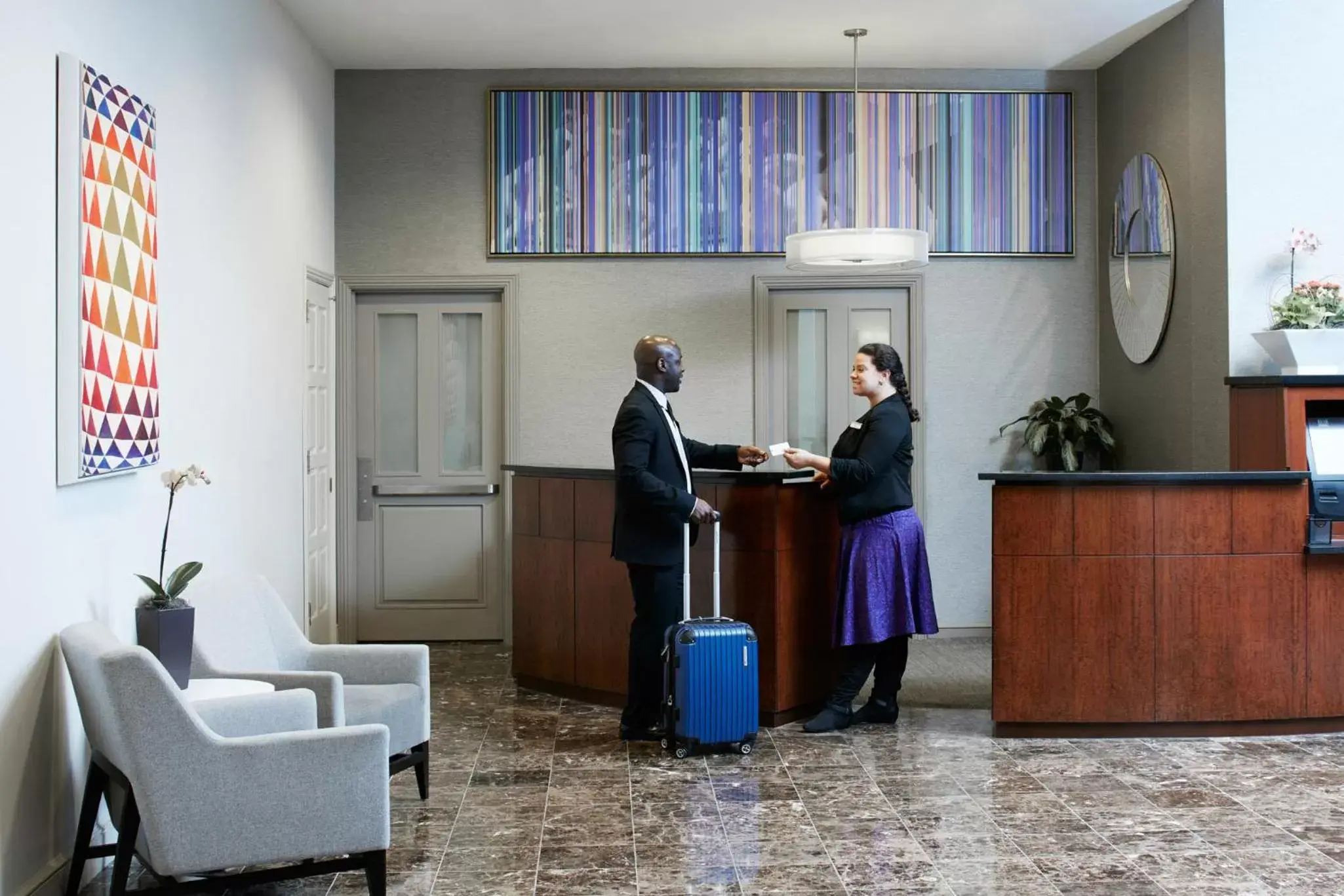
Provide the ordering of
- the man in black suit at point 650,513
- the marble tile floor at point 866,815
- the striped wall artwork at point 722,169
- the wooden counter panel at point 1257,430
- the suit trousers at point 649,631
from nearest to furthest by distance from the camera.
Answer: the marble tile floor at point 866,815 → the man in black suit at point 650,513 → the suit trousers at point 649,631 → the wooden counter panel at point 1257,430 → the striped wall artwork at point 722,169

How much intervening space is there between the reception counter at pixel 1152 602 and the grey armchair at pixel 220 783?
9.06 feet

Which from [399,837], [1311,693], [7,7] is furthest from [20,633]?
[1311,693]

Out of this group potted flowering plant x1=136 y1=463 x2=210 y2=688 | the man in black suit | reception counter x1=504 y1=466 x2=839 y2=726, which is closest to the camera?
potted flowering plant x1=136 y1=463 x2=210 y2=688

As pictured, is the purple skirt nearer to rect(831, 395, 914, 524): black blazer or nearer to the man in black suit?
rect(831, 395, 914, 524): black blazer

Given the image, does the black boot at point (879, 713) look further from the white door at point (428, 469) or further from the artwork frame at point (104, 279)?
the artwork frame at point (104, 279)

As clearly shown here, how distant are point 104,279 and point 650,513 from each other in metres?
2.12

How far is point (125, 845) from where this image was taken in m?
3.23

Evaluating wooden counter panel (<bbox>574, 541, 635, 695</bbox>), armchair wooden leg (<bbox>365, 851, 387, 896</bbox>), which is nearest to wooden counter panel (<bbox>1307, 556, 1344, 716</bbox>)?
wooden counter panel (<bbox>574, 541, 635, 695</bbox>)

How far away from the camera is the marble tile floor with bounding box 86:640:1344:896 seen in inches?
140

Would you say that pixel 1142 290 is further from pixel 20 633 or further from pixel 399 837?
pixel 20 633

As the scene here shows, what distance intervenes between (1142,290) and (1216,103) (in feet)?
3.57

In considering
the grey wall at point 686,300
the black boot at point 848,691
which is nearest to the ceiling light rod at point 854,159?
the grey wall at point 686,300

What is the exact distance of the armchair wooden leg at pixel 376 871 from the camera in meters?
3.28

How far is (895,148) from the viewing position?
7.41 metres
